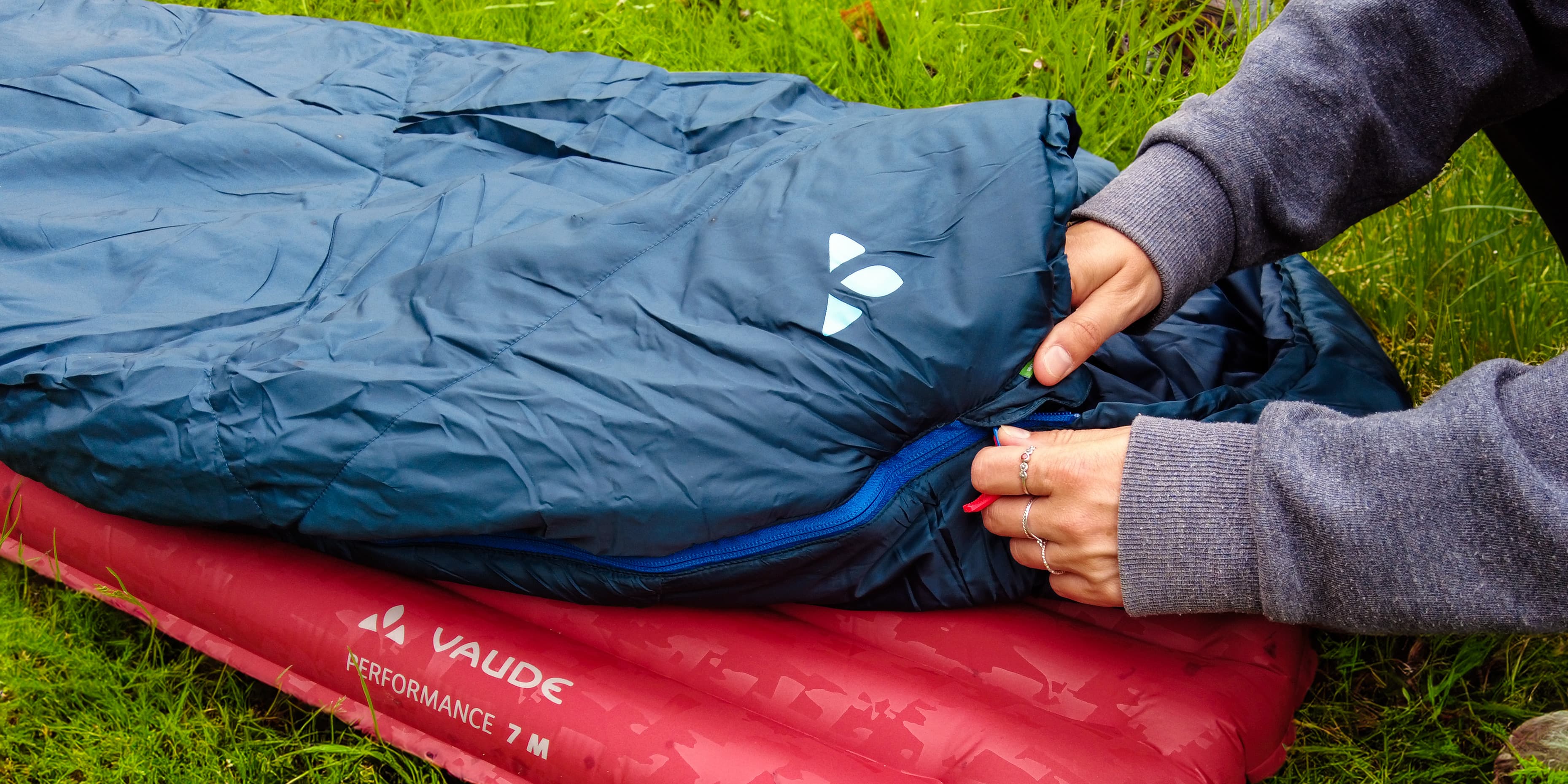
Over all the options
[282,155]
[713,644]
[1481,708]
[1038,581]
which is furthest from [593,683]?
[1481,708]

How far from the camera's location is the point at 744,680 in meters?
1.15

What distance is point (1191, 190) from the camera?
1147 mm

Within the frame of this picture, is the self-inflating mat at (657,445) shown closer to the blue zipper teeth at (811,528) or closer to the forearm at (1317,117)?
the blue zipper teeth at (811,528)

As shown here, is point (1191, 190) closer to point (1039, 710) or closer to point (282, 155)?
point (1039, 710)

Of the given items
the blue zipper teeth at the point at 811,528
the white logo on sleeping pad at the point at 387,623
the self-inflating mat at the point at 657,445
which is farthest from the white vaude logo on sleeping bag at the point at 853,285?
the white logo on sleeping pad at the point at 387,623

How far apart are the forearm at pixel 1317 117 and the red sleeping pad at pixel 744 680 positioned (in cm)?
41

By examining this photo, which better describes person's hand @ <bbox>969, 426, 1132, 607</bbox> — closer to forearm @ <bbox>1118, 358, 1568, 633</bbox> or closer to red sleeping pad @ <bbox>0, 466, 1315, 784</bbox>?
forearm @ <bbox>1118, 358, 1568, 633</bbox>

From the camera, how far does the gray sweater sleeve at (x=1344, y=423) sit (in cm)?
88

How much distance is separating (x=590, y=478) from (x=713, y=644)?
27 cm

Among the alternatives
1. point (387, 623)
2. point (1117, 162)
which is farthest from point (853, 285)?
point (1117, 162)

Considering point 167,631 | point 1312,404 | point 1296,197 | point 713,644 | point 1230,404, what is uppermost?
point 1296,197

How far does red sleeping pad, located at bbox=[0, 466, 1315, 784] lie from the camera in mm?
1060

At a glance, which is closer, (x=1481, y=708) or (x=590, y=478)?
(x=590, y=478)

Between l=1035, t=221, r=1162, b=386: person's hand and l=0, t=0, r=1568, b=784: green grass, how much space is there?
58 cm
